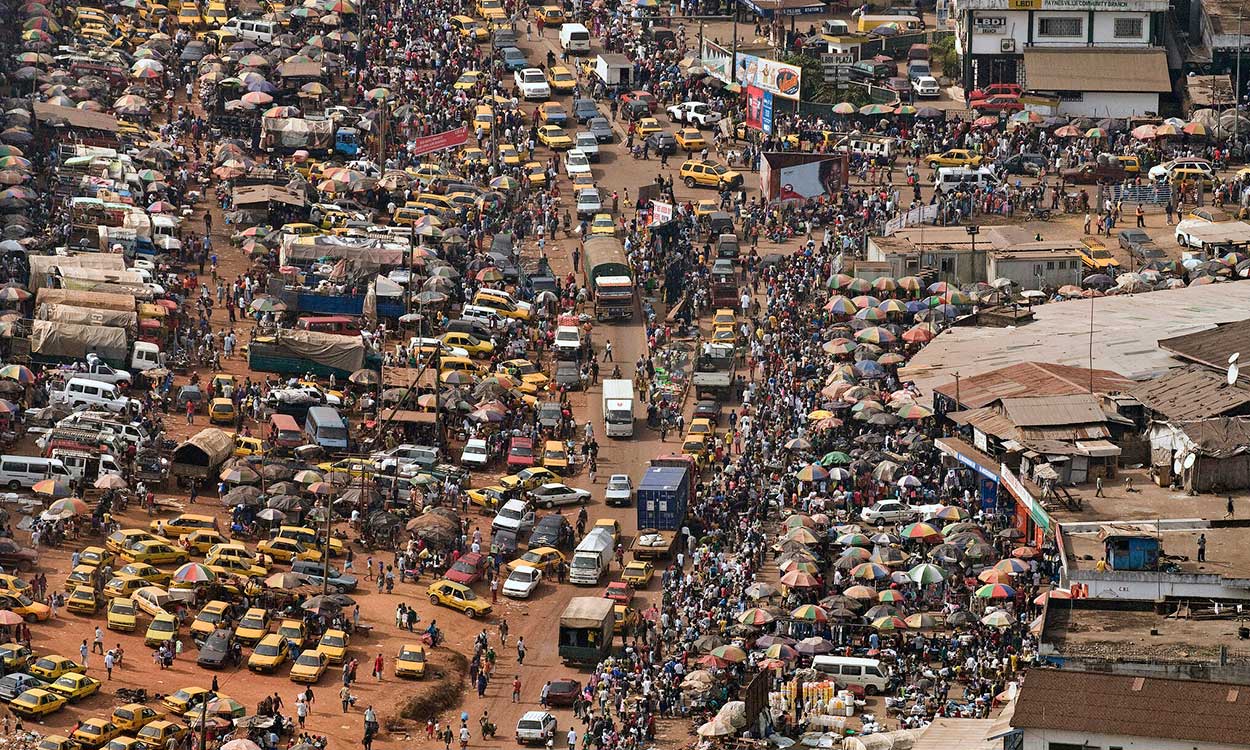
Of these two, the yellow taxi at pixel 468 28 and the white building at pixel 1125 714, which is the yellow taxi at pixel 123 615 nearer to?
the white building at pixel 1125 714

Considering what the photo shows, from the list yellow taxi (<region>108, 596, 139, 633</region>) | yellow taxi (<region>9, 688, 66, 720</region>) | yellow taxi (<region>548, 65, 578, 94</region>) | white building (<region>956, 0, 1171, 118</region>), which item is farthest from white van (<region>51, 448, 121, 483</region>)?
white building (<region>956, 0, 1171, 118</region>)

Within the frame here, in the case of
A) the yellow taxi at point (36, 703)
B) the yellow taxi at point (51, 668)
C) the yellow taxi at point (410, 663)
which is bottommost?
the yellow taxi at point (410, 663)

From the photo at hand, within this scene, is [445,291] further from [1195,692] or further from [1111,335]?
[1195,692]

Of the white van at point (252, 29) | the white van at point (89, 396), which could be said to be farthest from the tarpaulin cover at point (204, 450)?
the white van at point (252, 29)

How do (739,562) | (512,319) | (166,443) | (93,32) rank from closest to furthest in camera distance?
(739,562), (166,443), (512,319), (93,32)

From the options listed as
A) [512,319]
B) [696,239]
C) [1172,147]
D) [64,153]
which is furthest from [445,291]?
[1172,147]

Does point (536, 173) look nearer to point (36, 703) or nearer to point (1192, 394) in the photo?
point (1192, 394)
